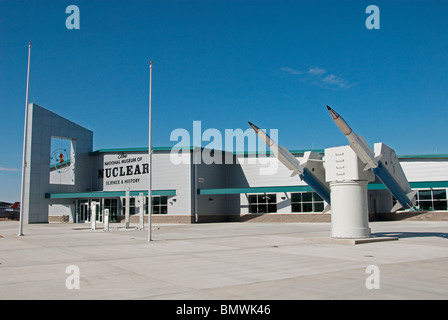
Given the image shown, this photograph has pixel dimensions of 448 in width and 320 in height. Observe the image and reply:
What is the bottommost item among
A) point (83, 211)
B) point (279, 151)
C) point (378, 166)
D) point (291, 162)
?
point (83, 211)

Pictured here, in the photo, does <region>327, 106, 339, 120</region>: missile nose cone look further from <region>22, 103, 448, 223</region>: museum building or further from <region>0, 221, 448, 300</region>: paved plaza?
<region>22, 103, 448, 223</region>: museum building

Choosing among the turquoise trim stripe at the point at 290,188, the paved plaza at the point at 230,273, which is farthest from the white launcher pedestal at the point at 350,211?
the turquoise trim stripe at the point at 290,188

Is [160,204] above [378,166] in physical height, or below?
below

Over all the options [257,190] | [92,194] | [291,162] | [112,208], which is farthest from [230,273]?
[112,208]

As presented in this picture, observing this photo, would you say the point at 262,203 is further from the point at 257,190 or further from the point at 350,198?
the point at 350,198

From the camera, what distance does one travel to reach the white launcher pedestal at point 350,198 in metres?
17.3

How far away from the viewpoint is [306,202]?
131 ft

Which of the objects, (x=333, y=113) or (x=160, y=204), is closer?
(x=333, y=113)

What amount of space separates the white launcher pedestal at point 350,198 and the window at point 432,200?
861 inches

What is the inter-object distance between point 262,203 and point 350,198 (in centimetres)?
2472

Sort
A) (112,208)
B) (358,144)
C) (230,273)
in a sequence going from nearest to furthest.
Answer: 1. (230,273)
2. (358,144)
3. (112,208)

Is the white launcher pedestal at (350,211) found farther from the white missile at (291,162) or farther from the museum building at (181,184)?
the museum building at (181,184)
